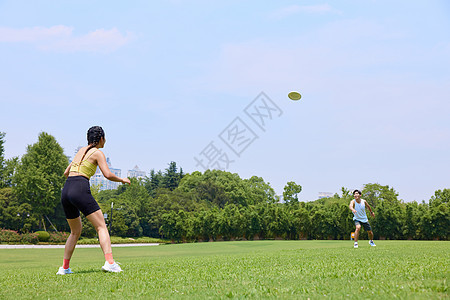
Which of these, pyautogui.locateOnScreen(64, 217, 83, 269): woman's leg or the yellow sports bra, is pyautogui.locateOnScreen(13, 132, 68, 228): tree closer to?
pyautogui.locateOnScreen(64, 217, 83, 269): woman's leg

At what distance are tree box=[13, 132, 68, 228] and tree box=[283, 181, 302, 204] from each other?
1373 inches

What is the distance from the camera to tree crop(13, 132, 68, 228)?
51.8 metres

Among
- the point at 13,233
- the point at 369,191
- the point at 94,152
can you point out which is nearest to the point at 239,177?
the point at 369,191

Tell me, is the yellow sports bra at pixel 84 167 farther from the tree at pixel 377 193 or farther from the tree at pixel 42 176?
the tree at pixel 377 193

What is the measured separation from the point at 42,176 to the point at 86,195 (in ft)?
171

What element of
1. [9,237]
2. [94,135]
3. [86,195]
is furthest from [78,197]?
[9,237]

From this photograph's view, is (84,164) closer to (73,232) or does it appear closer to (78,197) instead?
(78,197)

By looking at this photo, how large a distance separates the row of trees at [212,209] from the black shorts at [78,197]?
105 feet

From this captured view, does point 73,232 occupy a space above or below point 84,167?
below

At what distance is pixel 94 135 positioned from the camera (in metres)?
5.86

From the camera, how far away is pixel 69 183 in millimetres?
5469

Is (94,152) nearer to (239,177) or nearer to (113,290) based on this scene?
(113,290)

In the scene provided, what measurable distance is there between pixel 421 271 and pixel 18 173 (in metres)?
58.6

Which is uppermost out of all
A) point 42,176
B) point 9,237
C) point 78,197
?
point 42,176
